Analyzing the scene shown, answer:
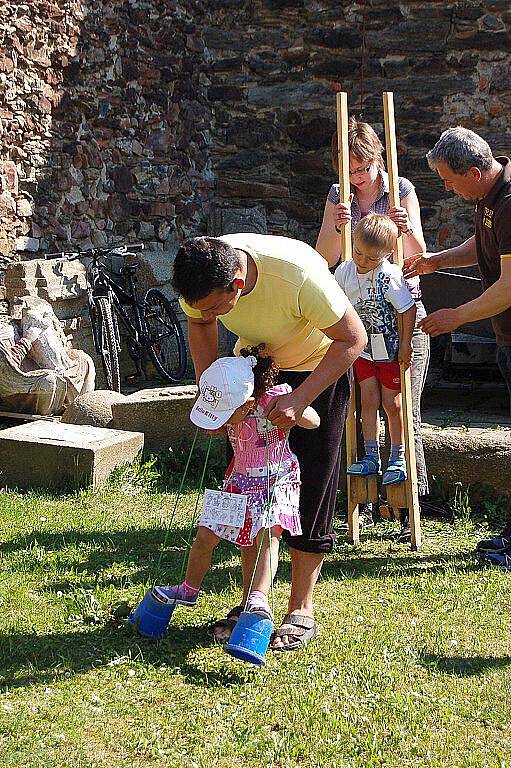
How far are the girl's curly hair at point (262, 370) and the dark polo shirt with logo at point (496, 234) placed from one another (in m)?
1.33

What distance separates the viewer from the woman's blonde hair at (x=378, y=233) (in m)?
4.32

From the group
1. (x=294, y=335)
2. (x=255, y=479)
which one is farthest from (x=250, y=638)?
(x=294, y=335)

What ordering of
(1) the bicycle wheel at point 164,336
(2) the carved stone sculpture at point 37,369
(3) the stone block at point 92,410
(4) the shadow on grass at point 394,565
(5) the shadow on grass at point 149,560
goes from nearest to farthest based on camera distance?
(5) the shadow on grass at point 149,560 → (4) the shadow on grass at point 394,565 → (3) the stone block at point 92,410 → (2) the carved stone sculpture at point 37,369 → (1) the bicycle wheel at point 164,336

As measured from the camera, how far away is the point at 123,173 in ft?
31.0

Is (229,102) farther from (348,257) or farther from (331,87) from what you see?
(348,257)

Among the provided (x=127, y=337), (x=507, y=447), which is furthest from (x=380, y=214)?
(x=127, y=337)

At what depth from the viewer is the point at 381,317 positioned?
4418mm

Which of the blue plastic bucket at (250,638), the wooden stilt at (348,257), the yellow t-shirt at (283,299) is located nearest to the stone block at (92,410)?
the wooden stilt at (348,257)

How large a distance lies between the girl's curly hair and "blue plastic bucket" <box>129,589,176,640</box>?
32.2 inches

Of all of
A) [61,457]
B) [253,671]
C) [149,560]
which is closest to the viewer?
[253,671]

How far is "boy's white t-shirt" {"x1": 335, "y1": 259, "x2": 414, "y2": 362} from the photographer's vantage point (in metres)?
4.38

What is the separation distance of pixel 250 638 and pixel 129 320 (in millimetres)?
5638

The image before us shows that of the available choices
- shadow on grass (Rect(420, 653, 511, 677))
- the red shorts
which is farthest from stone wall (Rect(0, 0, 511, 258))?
shadow on grass (Rect(420, 653, 511, 677))

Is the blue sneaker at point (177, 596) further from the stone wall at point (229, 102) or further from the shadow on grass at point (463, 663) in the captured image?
the stone wall at point (229, 102)
